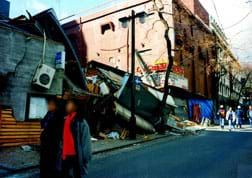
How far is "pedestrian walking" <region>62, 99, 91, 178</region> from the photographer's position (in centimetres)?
439

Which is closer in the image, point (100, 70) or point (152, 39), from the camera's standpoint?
point (100, 70)

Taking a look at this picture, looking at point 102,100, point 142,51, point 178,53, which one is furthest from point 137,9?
point 102,100

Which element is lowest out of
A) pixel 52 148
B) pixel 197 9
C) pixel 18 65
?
pixel 52 148

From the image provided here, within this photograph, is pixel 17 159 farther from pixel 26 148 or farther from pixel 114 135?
pixel 114 135

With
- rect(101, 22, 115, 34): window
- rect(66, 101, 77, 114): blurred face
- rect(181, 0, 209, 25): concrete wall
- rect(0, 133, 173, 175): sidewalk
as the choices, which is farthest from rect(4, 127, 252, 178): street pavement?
rect(181, 0, 209, 25): concrete wall

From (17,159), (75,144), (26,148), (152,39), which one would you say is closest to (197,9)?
(152,39)

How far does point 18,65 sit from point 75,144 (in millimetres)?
8513

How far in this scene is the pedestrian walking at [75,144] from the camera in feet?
14.4

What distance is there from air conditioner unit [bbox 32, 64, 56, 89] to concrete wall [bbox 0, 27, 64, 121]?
26 cm

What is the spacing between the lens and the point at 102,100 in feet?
53.9

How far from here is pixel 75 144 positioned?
440 cm

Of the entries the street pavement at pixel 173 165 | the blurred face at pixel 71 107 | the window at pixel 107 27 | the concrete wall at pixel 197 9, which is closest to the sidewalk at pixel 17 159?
the street pavement at pixel 173 165

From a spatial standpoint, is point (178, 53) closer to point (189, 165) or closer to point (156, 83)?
point (156, 83)

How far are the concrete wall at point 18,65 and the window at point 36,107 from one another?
27 centimetres
